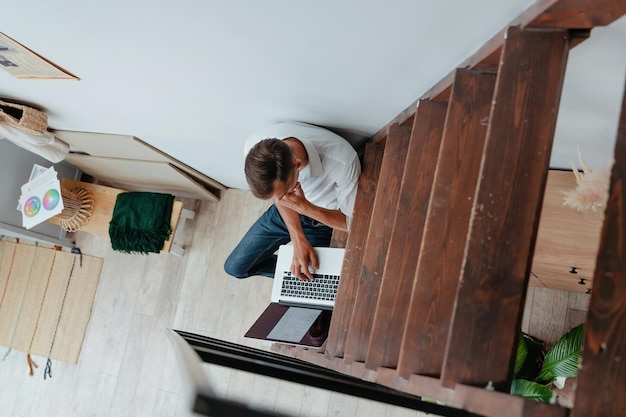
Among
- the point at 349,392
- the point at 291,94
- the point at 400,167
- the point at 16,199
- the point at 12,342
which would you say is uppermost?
the point at 291,94

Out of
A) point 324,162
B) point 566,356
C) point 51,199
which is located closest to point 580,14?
point 324,162

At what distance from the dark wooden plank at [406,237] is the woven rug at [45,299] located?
9.82 ft

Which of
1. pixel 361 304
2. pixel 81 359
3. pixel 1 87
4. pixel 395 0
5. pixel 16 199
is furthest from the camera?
pixel 81 359

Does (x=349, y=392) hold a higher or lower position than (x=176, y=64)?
lower

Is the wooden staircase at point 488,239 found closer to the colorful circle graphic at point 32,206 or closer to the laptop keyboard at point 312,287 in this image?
the laptop keyboard at point 312,287

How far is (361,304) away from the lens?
6.46ft

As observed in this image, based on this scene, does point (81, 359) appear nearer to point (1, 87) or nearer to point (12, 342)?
point (12, 342)

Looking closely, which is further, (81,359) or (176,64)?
(81,359)

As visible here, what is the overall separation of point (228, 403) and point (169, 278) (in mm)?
3300

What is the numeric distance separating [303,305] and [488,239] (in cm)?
134

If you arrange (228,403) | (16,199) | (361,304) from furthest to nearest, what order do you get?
(16,199), (361,304), (228,403)

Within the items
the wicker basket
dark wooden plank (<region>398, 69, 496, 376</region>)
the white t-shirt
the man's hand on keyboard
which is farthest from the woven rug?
dark wooden plank (<region>398, 69, 496, 376</region>)

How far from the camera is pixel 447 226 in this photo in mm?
1447

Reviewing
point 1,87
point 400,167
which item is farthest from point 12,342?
point 400,167
